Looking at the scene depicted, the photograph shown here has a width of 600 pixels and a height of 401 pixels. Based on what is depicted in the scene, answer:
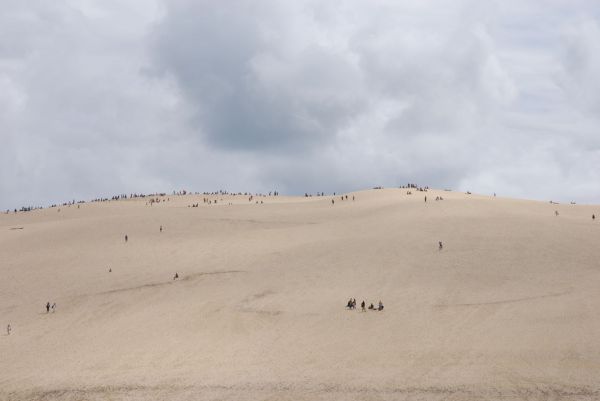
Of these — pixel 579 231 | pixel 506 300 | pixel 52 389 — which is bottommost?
pixel 52 389

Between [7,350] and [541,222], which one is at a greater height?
[541,222]

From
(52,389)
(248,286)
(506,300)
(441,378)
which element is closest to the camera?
(441,378)

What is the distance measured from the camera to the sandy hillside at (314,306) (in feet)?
84.7

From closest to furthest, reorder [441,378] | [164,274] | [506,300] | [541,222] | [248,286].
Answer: [441,378] → [506,300] → [248,286] → [164,274] → [541,222]

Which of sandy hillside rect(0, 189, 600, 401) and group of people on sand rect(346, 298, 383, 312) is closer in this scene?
sandy hillside rect(0, 189, 600, 401)

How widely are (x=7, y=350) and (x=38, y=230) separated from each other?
25.9 m

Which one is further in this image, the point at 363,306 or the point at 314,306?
the point at 314,306

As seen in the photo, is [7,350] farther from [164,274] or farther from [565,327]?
[565,327]

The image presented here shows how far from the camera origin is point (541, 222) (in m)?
44.7

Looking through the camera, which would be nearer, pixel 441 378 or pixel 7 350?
pixel 441 378

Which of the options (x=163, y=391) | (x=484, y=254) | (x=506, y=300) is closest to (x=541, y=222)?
(x=484, y=254)

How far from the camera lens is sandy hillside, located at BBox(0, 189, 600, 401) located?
25.8m

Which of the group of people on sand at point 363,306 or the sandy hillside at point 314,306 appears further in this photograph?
the group of people on sand at point 363,306

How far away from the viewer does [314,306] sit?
3428 cm
